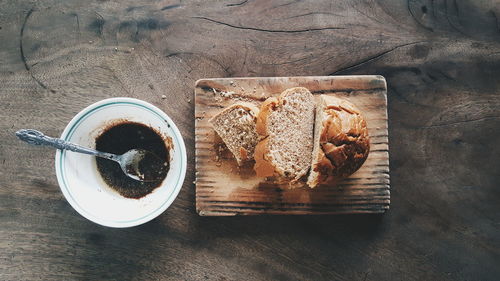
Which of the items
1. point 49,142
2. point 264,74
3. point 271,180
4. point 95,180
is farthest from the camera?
point 264,74

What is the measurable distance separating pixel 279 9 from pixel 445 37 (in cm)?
97

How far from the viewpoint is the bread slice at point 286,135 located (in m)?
1.76

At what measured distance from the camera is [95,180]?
1819 millimetres

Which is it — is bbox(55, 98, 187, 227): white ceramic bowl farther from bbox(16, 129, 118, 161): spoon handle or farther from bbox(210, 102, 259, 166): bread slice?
bbox(210, 102, 259, 166): bread slice

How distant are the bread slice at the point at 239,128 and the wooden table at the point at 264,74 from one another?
277mm

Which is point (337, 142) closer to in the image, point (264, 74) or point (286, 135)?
point (286, 135)

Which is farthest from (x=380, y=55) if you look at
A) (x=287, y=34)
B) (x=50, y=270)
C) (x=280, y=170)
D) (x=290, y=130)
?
(x=50, y=270)

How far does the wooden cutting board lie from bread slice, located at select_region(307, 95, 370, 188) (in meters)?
0.18

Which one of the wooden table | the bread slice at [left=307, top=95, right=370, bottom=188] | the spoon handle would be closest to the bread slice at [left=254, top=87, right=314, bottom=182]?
the bread slice at [left=307, top=95, right=370, bottom=188]

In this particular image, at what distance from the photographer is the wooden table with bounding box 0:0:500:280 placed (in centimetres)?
204

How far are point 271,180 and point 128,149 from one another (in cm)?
77

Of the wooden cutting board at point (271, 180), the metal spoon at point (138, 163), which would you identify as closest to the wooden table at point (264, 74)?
the wooden cutting board at point (271, 180)

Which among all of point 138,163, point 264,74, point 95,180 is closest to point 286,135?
point 264,74

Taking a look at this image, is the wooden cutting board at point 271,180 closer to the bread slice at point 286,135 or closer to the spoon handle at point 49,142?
the bread slice at point 286,135
